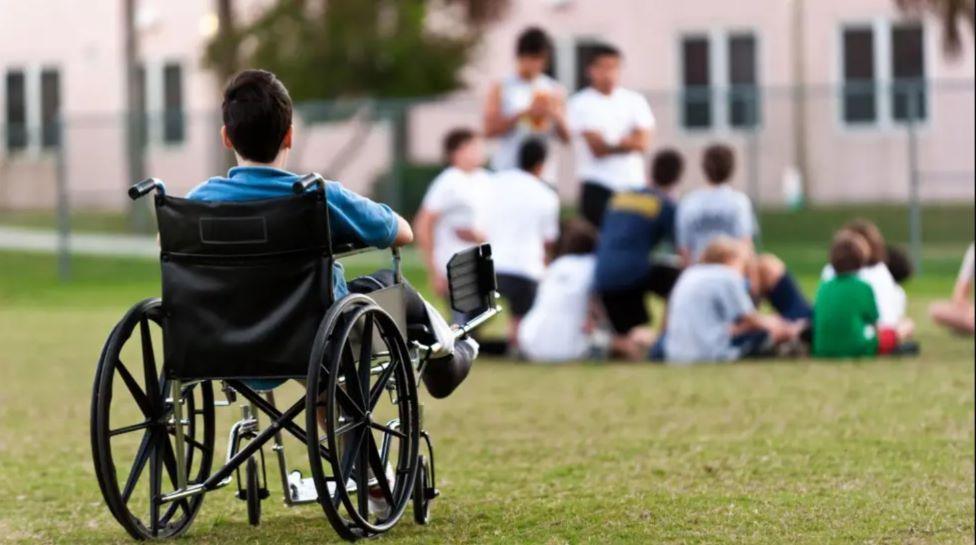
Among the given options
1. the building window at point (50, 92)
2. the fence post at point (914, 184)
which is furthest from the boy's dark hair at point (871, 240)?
the building window at point (50, 92)

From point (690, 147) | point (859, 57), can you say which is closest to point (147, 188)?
point (690, 147)

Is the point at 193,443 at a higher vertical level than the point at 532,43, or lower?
lower

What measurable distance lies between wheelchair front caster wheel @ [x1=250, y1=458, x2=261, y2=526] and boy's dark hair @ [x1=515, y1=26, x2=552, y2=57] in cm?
780

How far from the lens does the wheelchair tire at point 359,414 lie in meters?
5.78

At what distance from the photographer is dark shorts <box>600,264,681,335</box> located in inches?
533

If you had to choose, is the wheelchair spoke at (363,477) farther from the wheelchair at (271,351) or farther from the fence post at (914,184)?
the fence post at (914,184)

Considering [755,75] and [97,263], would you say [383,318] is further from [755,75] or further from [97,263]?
[755,75]

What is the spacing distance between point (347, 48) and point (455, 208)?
18360 millimetres

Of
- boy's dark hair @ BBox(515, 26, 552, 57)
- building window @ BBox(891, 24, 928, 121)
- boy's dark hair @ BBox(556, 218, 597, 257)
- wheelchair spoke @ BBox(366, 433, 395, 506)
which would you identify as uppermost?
building window @ BBox(891, 24, 928, 121)

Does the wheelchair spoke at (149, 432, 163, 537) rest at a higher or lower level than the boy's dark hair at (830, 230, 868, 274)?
lower

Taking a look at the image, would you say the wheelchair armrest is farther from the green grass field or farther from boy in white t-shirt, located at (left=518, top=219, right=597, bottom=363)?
boy in white t-shirt, located at (left=518, top=219, right=597, bottom=363)

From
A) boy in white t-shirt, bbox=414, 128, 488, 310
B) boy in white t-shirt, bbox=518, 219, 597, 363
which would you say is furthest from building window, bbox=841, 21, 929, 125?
boy in white t-shirt, bbox=518, 219, 597, 363

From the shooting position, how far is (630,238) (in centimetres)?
1336

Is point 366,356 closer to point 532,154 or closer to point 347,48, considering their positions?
point 532,154
